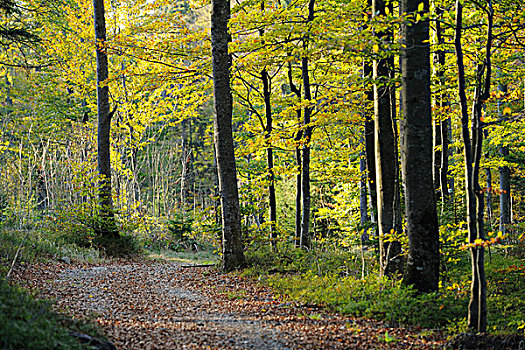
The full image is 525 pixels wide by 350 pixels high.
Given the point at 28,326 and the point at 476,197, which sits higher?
the point at 476,197

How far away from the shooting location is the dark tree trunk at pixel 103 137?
9820 millimetres

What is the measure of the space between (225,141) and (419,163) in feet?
11.5

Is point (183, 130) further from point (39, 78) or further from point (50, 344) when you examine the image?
point (50, 344)

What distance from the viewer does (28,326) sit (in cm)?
278

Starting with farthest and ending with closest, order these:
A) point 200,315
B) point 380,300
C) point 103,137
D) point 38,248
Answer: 1. point 103,137
2. point 38,248
3. point 380,300
4. point 200,315

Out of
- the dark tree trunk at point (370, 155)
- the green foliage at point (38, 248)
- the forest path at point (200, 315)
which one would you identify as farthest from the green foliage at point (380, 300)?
the green foliage at point (38, 248)

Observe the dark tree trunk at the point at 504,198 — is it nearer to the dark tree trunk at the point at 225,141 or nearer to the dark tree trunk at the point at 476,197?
the dark tree trunk at the point at 225,141

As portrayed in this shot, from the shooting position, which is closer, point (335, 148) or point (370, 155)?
point (370, 155)

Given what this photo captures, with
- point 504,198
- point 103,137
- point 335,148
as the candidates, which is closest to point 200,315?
point 335,148

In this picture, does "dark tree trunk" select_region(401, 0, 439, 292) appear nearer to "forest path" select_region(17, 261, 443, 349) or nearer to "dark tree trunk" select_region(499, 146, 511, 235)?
"forest path" select_region(17, 261, 443, 349)

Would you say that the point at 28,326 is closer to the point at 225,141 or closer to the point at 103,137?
the point at 225,141

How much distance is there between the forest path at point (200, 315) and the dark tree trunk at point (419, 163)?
0.99m

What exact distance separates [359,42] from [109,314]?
14.3 ft

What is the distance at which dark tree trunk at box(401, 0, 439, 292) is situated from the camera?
16.5ft
